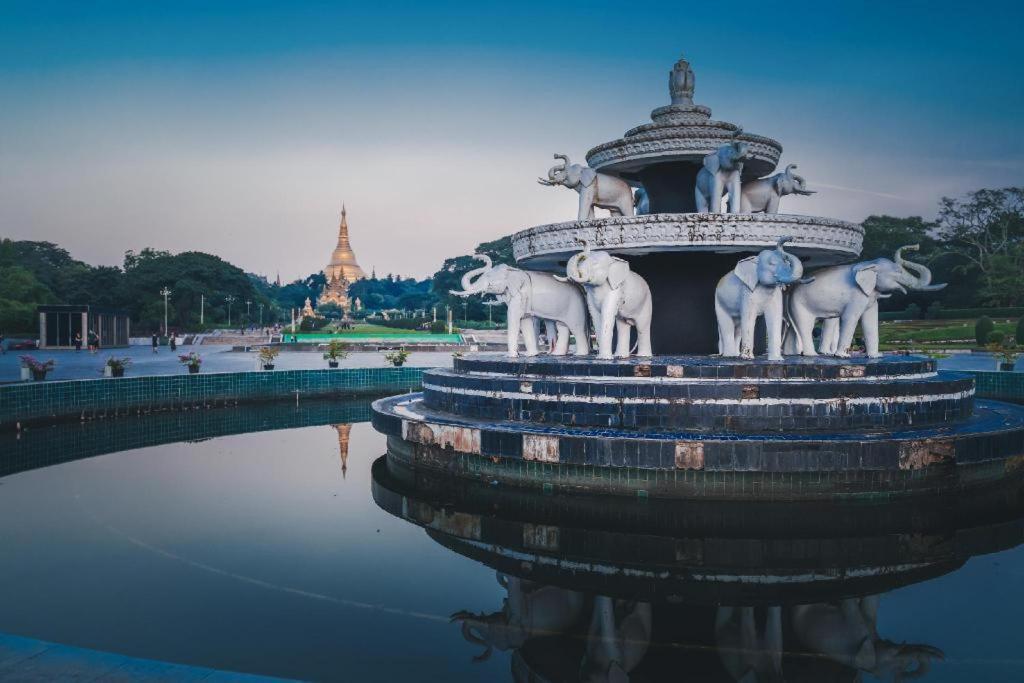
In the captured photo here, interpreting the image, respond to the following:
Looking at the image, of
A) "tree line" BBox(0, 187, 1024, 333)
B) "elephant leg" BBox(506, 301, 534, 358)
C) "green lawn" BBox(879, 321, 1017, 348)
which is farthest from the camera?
"tree line" BBox(0, 187, 1024, 333)

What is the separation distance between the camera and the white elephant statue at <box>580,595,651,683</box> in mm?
4312

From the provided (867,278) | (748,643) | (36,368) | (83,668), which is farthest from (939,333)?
(83,668)

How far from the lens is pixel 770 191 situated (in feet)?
40.4

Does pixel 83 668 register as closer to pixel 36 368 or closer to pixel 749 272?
pixel 749 272

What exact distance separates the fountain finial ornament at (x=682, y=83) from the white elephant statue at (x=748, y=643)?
366 inches

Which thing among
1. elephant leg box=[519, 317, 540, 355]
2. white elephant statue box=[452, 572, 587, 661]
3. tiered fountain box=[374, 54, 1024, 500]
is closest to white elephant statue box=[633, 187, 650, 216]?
tiered fountain box=[374, 54, 1024, 500]

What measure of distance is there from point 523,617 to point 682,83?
9835mm

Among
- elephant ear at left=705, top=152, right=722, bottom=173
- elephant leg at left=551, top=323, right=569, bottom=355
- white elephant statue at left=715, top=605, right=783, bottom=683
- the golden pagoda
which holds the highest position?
the golden pagoda

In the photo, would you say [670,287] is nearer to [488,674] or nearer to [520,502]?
[520,502]

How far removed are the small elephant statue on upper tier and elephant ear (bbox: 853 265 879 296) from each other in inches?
74.6

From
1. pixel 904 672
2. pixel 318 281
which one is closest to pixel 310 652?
pixel 904 672

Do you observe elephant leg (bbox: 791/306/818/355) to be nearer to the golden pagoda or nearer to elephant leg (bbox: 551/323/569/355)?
elephant leg (bbox: 551/323/569/355)

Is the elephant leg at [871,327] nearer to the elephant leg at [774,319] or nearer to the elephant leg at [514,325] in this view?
the elephant leg at [774,319]

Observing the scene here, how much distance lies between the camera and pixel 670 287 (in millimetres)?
12055
